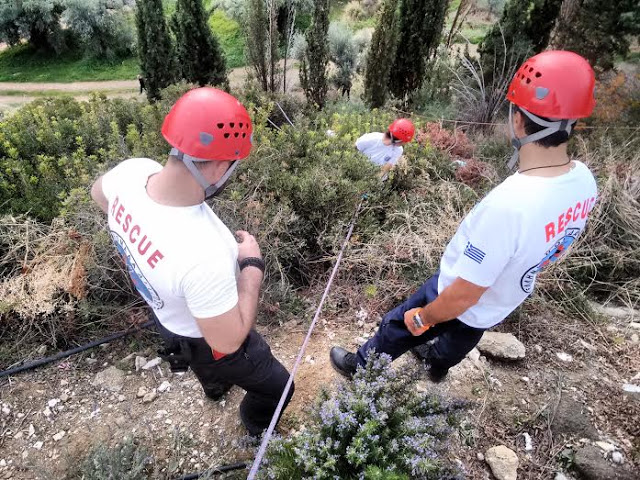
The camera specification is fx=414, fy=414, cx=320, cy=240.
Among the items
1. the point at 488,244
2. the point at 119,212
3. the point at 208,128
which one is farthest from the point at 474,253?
the point at 119,212

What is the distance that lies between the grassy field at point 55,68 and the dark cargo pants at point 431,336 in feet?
62.8

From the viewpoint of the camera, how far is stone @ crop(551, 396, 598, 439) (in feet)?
8.69

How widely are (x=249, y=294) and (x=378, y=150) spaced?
3419 mm

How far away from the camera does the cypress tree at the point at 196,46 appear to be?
8.70 metres

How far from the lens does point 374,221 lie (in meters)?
4.39

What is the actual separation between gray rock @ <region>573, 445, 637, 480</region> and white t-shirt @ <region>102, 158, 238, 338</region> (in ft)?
7.59

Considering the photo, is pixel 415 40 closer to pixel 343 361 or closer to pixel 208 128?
pixel 343 361

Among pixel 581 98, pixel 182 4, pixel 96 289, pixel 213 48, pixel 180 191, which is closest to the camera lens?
pixel 180 191

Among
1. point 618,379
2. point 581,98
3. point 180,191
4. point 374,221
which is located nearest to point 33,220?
point 180,191

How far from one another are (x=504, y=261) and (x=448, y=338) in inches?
33.9

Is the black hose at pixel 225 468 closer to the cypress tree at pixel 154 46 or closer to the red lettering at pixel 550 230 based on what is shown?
the red lettering at pixel 550 230

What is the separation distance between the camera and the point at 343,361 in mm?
2941

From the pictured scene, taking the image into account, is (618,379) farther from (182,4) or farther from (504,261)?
(182,4)

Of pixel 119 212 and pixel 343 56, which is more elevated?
pixel 119 212
